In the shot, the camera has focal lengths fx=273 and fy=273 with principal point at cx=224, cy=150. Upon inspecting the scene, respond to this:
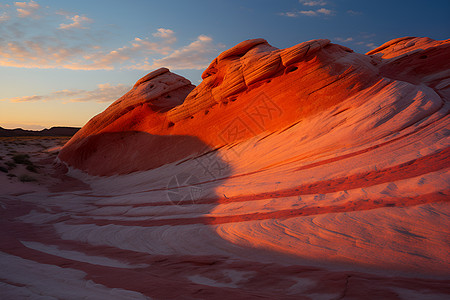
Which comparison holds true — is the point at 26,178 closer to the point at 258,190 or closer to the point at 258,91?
the point at 258,91

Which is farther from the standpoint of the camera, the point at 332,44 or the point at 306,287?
the point at 332,44

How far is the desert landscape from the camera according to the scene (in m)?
3.02

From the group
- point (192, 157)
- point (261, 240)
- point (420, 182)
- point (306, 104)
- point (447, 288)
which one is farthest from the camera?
point (192, 157)

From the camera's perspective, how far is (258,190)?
21.3 feet

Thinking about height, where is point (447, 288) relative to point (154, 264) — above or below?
above

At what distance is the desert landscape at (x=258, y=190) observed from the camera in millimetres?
3018

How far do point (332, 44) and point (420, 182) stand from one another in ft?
23.3

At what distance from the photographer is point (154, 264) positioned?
3.84m

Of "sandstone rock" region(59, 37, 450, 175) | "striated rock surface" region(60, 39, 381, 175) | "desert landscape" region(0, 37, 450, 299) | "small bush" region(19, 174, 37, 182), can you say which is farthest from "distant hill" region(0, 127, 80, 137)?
"sandstone rock" region(59, 37, 450, 175)

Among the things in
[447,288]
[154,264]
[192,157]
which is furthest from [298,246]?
[192,157]

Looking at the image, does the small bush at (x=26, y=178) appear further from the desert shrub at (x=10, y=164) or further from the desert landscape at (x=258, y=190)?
the desert shrub at (x=10, y=164)

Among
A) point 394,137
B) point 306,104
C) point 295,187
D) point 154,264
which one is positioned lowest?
point 154,264

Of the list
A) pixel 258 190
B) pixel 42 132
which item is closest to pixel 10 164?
pixel 258 190

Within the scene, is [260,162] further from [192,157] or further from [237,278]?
[237,278]
